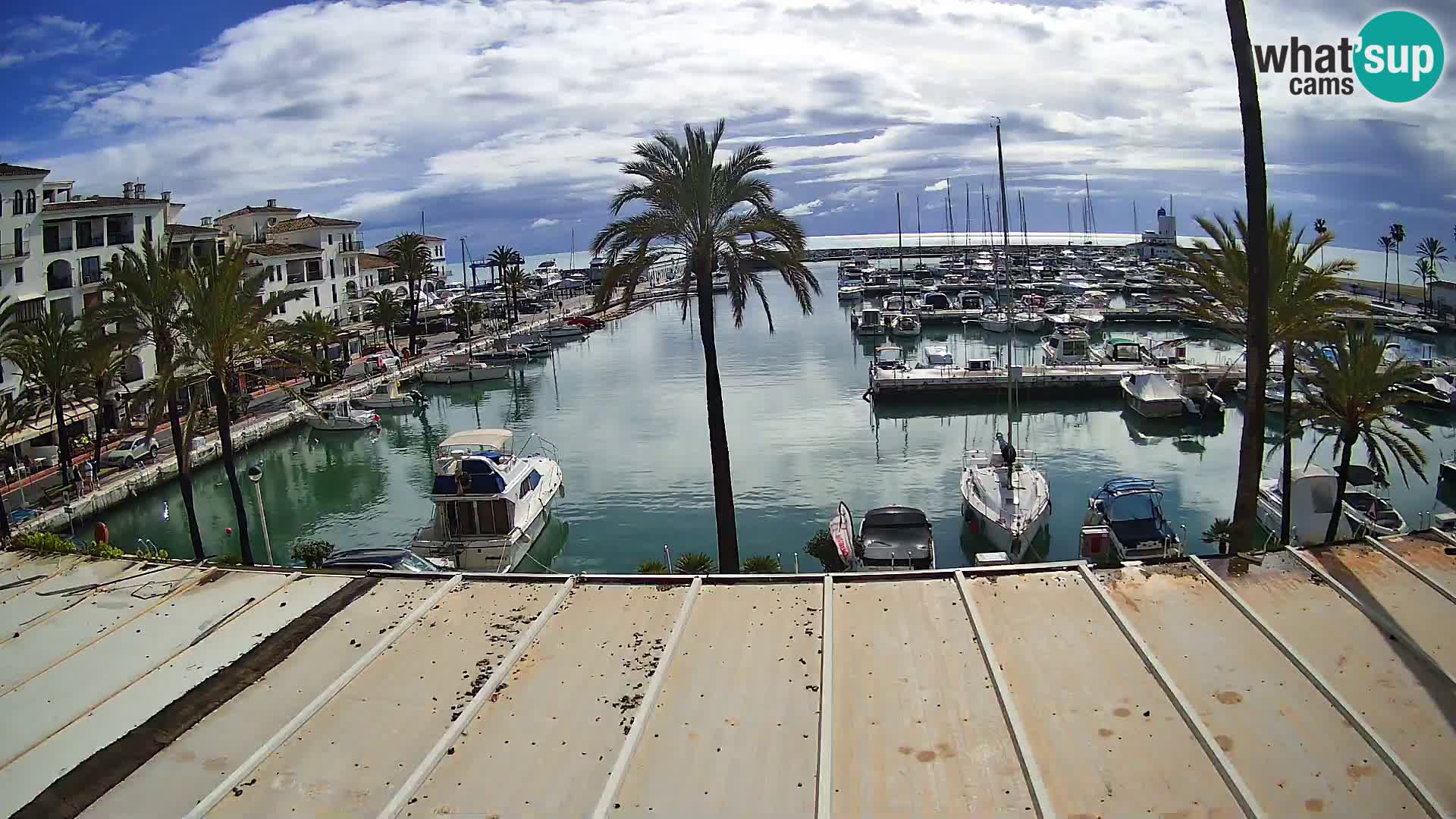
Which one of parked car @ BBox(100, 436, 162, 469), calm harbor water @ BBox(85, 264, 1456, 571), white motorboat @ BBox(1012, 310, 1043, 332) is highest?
white motorboat @ BBox(1012, 310, 1043, 332)

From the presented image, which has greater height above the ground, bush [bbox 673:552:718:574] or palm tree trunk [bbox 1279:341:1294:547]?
palm tree trunk [bbox 1279:341:1294:547]

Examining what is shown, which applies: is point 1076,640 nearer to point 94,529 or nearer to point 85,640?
point 85,640

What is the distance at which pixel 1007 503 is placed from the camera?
89.5ft

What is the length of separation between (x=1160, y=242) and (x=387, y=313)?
11466cm

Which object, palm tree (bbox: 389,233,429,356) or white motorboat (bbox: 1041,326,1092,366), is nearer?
white motorboat (bbox: 1041,326,1092,366)

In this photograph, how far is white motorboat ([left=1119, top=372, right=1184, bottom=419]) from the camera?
4803 cm

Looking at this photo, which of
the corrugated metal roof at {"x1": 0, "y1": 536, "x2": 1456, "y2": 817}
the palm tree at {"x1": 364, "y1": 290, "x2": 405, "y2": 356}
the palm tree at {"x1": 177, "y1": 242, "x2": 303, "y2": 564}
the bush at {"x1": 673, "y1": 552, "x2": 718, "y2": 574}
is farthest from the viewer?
the palm tree at {"x1": 364, "y1": 290, "x2": 405, "y2": 356}

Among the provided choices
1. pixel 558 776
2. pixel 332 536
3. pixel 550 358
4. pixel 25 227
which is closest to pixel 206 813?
pixel 558 776

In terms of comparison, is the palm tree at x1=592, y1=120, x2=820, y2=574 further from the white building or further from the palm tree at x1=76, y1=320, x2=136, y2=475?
the white building

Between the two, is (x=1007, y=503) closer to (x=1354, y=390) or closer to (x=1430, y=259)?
(x=1354, y=390)

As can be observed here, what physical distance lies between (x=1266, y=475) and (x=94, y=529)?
41.0m

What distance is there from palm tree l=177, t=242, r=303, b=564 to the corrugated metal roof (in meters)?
9.70

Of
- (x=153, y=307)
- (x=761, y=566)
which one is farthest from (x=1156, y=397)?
(x=153, y=307)

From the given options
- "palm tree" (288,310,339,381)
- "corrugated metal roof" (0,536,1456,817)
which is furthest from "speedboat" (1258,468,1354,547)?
"palm tree" (288,310,339,381)
